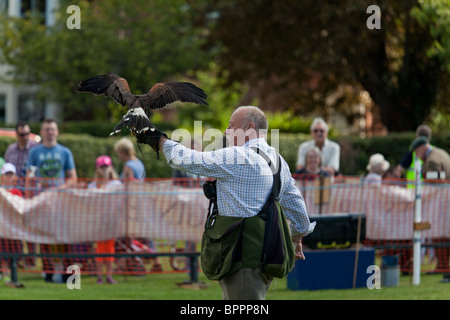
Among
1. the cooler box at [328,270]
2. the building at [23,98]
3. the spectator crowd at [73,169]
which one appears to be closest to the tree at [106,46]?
the building at [23,98]

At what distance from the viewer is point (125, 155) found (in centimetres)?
1174

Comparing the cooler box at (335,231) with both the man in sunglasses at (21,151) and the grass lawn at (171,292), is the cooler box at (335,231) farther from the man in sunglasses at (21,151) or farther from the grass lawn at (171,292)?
the man in sunglasses at (21,151)

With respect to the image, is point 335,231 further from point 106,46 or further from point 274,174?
point 106,46

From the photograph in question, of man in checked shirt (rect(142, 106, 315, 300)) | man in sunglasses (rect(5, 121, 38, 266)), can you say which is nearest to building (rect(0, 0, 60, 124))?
man in sunglasses (rect(5, 121, 38, 266))

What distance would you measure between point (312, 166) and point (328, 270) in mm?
1780

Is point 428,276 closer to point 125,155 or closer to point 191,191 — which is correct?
point 191,191

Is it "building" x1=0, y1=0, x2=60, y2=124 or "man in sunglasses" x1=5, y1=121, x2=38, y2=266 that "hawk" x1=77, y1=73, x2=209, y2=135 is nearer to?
"man in sunglasses" x1=5, y1=121, x2=38, y2=266

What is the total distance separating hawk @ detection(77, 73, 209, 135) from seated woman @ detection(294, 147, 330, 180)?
5767mm

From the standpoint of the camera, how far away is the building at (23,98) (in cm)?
3234

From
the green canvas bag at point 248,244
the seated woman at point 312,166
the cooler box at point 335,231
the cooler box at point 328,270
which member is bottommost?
the cooler box at point 328,270

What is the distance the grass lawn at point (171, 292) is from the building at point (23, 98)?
73.4ft

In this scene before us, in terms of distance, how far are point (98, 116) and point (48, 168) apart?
21.4 metres

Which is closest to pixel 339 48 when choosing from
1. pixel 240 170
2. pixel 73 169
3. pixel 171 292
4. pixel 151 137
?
pixel 73 169
